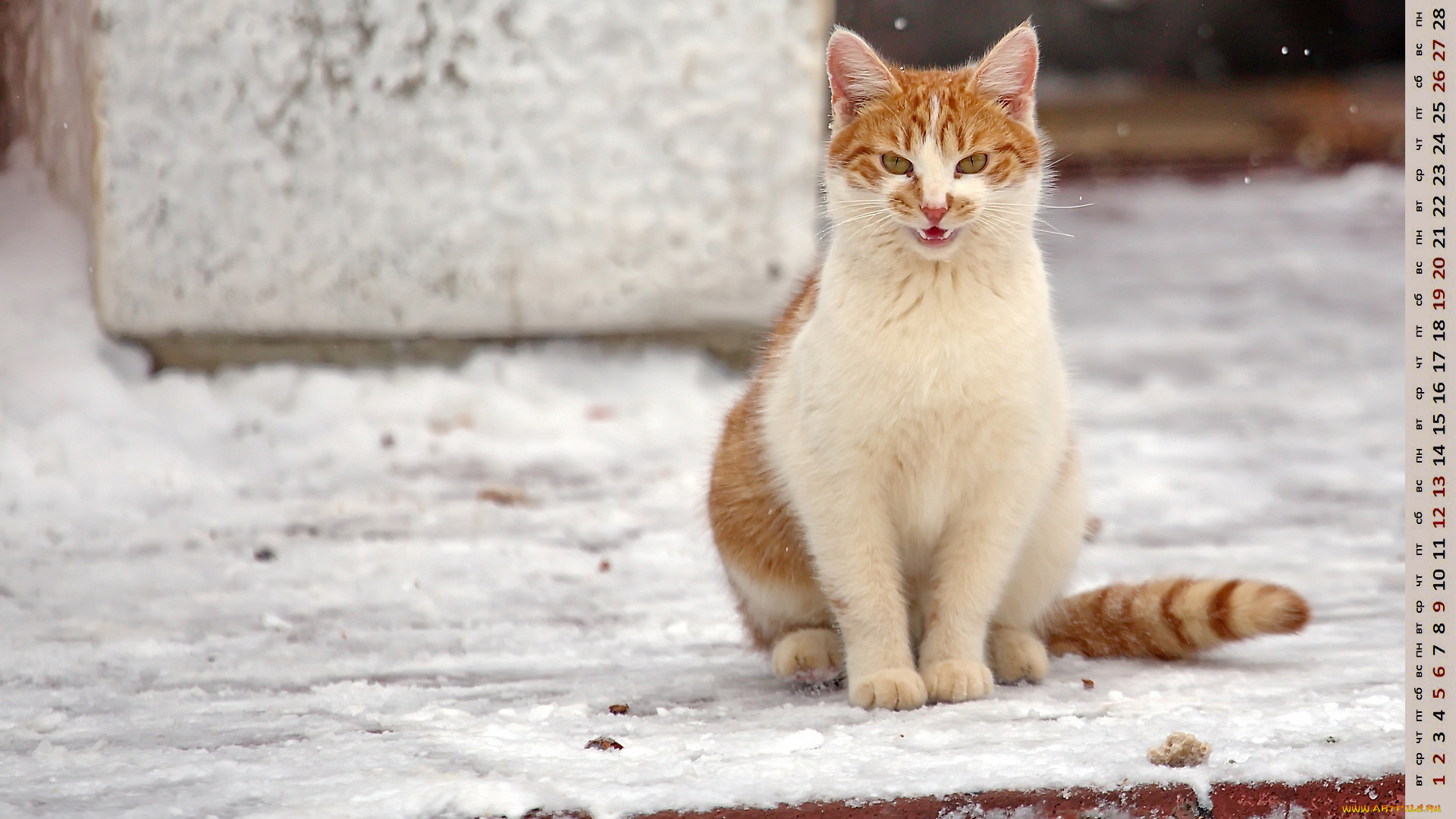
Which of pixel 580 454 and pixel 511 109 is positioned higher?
pixel 511 109

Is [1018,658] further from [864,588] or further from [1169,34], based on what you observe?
[1169,34]

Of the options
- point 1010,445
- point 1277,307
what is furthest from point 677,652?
point 1277,307

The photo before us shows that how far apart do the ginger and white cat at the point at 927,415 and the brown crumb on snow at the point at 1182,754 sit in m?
0.43

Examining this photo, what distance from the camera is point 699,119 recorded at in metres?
5.02

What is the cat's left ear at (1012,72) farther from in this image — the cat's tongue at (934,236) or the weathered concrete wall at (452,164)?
the weathered concrete wall at (452,164)

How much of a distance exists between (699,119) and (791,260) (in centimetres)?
60

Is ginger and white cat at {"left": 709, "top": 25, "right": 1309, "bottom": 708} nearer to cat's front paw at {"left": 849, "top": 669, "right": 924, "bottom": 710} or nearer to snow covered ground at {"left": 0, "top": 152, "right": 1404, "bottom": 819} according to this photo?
cat's front paw at {"left": 849, "top": 669, "right": 924, "bottom": 710}

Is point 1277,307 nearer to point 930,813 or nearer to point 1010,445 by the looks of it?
point 1010,445

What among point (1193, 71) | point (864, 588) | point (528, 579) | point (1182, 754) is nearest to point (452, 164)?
point (528, 579)

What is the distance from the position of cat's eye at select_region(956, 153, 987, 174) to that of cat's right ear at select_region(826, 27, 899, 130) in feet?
0.64

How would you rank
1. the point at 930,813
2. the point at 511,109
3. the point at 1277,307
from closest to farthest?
the point at 930,813 → the point at 511,109 → the point at 1277,307

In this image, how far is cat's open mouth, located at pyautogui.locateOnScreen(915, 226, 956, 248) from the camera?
2.29 meters

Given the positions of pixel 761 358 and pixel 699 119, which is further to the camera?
pixel 699 119

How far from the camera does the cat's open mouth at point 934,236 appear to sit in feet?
7.51
